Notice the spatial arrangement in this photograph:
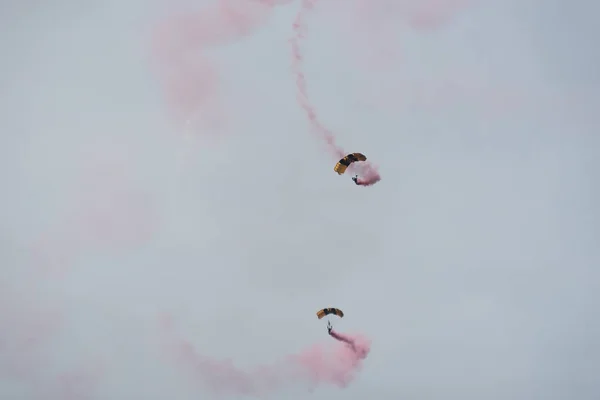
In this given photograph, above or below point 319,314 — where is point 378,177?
above

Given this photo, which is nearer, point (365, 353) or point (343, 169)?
point (343, 169)

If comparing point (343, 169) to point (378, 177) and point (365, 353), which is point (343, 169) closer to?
point (378, 177)

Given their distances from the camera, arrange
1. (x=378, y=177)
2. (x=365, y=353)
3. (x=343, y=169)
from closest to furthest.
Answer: (x=343, y=169) < (x=378, y=177) < (x=365, y=353)

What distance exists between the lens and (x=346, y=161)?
75125 millimetres

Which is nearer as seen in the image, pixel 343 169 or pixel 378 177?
pixel 343 169

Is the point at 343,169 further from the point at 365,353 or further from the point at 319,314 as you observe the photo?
the point at 365,353

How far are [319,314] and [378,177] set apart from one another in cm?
1426

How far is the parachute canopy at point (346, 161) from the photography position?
7444 centimetres

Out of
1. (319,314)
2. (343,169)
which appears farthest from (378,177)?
(319,314)

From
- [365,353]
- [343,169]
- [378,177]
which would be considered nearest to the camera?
[343,169]

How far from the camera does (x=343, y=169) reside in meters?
75.7

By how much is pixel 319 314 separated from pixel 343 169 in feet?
47.3

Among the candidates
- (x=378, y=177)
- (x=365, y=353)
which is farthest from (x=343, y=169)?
(x=365, y=353)

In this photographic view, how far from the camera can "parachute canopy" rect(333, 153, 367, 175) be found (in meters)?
74.4
